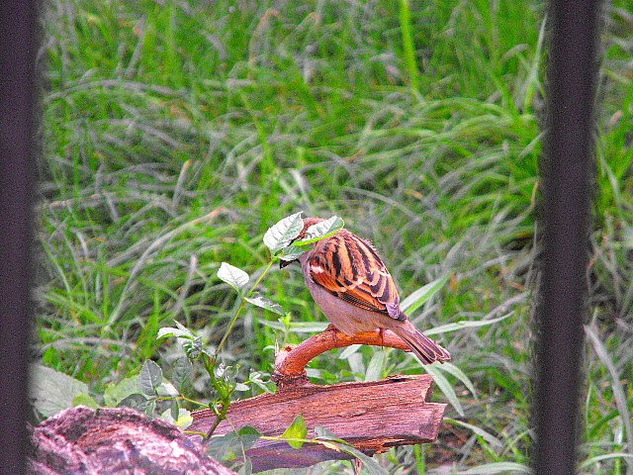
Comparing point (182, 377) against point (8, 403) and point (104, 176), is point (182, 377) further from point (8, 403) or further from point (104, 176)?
point (104, 176)

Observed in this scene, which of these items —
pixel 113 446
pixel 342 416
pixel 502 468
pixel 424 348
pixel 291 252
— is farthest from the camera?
pixel 502 468

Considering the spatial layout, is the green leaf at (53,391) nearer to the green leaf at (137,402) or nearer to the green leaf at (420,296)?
the green leaf at (137,402)

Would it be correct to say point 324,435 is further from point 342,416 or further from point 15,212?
point 15,212

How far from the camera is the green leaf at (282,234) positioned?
1.26 meters

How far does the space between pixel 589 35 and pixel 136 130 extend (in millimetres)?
2759

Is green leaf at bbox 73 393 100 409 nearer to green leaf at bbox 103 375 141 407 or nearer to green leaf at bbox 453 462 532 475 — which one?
green leaf at bbox 103 375 141 407

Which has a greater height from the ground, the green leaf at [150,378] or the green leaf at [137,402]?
the green leaf at [150,378]

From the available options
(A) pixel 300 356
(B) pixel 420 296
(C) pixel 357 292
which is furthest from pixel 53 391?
(B) pixel 420 296

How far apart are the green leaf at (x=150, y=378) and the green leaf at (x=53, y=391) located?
3.1 inches

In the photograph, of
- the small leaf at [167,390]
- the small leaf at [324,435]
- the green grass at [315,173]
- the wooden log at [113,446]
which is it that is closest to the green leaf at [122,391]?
the small leaf at [167,390]

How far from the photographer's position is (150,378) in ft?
→ 4.14

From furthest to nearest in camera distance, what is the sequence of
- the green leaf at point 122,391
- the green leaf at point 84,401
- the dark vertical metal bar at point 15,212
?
1. the green leaf at point 122,391
2. the green leaf at point 84,401
3. the dark vertical metal bar at point 15,212

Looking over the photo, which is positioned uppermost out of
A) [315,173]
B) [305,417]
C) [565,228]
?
[565,228]

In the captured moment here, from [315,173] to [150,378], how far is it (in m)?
2.06
